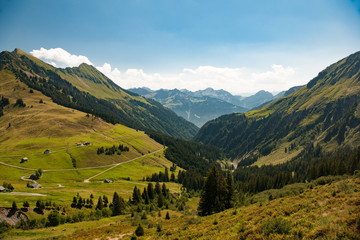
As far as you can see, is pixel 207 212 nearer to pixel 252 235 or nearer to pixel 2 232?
pixel 252 235

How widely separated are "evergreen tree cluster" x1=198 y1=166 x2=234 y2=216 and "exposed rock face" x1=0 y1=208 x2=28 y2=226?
5769cm

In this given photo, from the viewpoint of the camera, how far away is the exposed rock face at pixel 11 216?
55.5 meters

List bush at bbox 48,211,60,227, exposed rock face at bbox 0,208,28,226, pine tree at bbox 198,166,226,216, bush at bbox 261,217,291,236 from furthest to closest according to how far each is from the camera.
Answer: bush at bbox 48,211,60,227 < exposed rock face at bbox 0,208,28,226 < pine tree at bbox 198,166,226,216 < bush at bbox 261,217,291,236

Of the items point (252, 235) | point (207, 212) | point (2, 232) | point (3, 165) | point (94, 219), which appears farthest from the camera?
point (3, 165)

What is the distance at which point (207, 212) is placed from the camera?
178 feet

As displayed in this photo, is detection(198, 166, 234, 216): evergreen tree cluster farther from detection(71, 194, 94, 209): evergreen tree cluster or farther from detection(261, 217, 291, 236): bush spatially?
detection(71, 194, 94, 209): evergreen tree cluster

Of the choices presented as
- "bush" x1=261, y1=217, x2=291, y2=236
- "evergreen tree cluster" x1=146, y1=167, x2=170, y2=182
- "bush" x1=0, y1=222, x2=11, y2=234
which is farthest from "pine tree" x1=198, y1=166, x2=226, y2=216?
"evergreen tree cluster" x1=146, y1=167, x2=170, y2=182

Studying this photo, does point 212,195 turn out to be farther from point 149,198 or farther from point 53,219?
point 149,198

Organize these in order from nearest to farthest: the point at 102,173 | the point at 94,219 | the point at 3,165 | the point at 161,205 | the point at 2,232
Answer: the point at 2,232 → the point at 94,219 → the point at 161,205 → the point at 3,165 → the point at 102,173

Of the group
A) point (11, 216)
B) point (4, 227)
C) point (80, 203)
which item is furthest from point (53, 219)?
point (80, 203)

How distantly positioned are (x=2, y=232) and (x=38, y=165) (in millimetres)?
116353

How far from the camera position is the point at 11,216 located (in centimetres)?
5759

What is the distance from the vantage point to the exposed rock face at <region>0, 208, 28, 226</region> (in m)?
55.5

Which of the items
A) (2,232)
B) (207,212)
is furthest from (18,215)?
(207,212)
